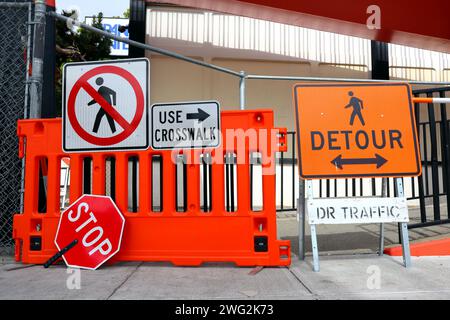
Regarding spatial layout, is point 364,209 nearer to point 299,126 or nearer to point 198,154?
point 299,126

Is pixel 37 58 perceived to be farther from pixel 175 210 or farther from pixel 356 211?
pixel 356 211

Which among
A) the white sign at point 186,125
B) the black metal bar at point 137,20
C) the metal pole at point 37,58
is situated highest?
the black metal bar at point 137,20

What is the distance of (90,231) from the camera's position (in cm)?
351

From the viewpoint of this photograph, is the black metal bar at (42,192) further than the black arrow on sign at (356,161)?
Yes

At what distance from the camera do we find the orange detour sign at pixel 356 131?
11.7ft

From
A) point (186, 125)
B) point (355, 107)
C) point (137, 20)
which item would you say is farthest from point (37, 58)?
point (137, 20)

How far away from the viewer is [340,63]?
9914mm

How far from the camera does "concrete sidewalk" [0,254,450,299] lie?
8.87 feet

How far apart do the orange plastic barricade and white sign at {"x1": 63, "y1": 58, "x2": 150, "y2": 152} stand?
134 mm

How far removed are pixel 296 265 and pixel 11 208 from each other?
3.19 m

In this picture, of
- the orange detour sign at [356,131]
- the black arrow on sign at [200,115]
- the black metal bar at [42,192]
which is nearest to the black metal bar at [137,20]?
the black metal bar at [42,192]

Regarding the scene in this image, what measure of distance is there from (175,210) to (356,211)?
5.84 ft

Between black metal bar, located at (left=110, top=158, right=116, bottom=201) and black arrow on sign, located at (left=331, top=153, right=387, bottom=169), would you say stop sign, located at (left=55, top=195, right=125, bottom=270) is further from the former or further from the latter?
black arrow on sign, located at (left=331, top=153, right=387, bottom=169)

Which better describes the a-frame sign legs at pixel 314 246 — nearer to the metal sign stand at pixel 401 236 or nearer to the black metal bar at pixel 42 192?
the metal sign stand at pixel 401 236
